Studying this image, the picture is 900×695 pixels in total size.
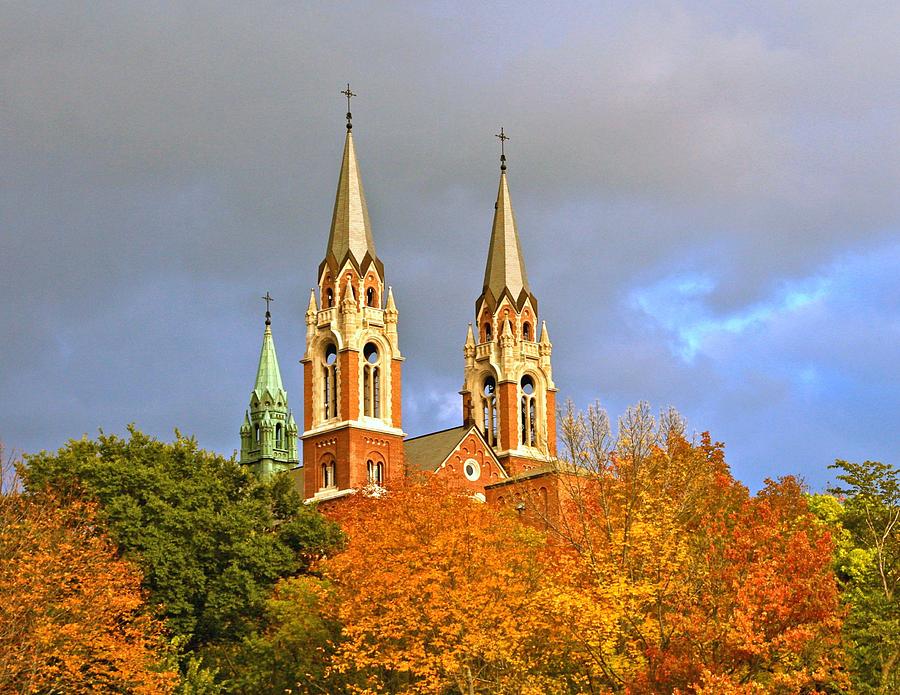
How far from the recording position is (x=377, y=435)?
309 ft

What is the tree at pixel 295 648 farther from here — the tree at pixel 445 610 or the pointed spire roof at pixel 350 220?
the pointed spire roof at pixel 350 220

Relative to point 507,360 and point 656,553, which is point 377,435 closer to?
point 507,360

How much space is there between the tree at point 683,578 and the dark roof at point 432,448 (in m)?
47.7

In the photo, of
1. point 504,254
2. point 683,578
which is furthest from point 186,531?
point 504,254

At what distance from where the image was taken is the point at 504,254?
348ft

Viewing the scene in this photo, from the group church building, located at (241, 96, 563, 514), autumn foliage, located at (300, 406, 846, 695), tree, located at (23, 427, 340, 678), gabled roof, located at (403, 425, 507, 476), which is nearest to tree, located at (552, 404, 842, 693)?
autumn foliage, located at (300, 406, 846, 695)

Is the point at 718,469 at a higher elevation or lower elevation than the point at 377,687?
higher

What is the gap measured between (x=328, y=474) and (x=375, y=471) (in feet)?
9.42

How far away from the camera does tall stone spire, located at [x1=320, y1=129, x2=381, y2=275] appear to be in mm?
96562

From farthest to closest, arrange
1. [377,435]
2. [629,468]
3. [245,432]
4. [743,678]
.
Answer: [245,432], [377,435], [629,468], [743,678]

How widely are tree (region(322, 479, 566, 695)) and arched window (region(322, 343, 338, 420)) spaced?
146 feet

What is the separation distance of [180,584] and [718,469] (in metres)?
19.3

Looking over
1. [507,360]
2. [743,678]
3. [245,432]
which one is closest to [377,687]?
[743,678]

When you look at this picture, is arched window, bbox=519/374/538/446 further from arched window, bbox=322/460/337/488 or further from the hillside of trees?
the hillside of trees
